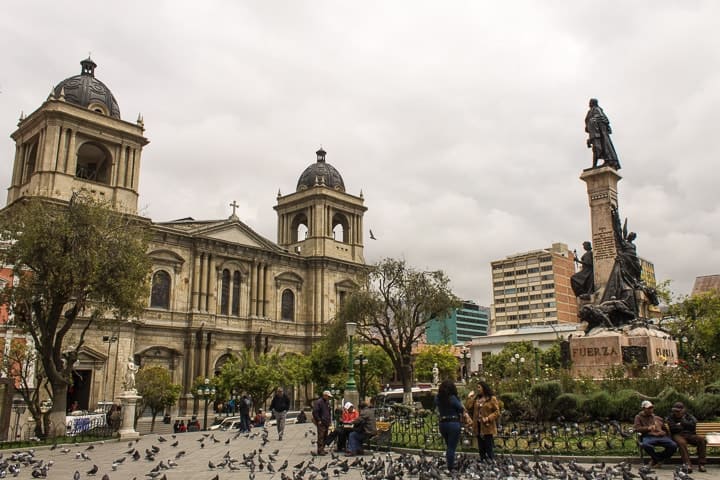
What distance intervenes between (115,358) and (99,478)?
26.6 metres

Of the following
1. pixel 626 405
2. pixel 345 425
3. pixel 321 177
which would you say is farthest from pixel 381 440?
pixel 321 177

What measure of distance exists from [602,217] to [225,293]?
31.2 meters

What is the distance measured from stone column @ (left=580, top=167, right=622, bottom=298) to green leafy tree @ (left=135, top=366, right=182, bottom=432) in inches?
840

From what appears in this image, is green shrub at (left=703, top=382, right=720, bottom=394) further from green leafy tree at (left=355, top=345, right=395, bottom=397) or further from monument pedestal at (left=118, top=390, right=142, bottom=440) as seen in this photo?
green leafy tree at (left=355, top=345, right=395, bottom=397)

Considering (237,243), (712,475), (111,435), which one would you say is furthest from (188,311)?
(712,475)

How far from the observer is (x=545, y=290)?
10519 cm

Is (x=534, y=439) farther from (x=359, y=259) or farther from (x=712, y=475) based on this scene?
(x=359, y=259)

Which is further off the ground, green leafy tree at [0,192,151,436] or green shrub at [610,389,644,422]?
green leafy tree at [0,192,151,436]

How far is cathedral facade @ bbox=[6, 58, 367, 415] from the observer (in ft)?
→ 117

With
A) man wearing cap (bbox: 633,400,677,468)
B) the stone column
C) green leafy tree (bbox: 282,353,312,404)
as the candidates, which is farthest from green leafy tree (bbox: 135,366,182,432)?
man wearing cap (bbox: 633,400,677,468)

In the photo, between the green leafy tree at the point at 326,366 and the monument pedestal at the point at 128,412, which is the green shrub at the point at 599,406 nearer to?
the monument pedestal at the point at 128,412

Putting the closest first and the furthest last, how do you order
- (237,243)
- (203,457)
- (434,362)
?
(203,457)
(237,243)
(434,362)

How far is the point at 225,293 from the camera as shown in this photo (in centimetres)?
4359

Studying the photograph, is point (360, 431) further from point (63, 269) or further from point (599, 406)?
point (63, 269)
